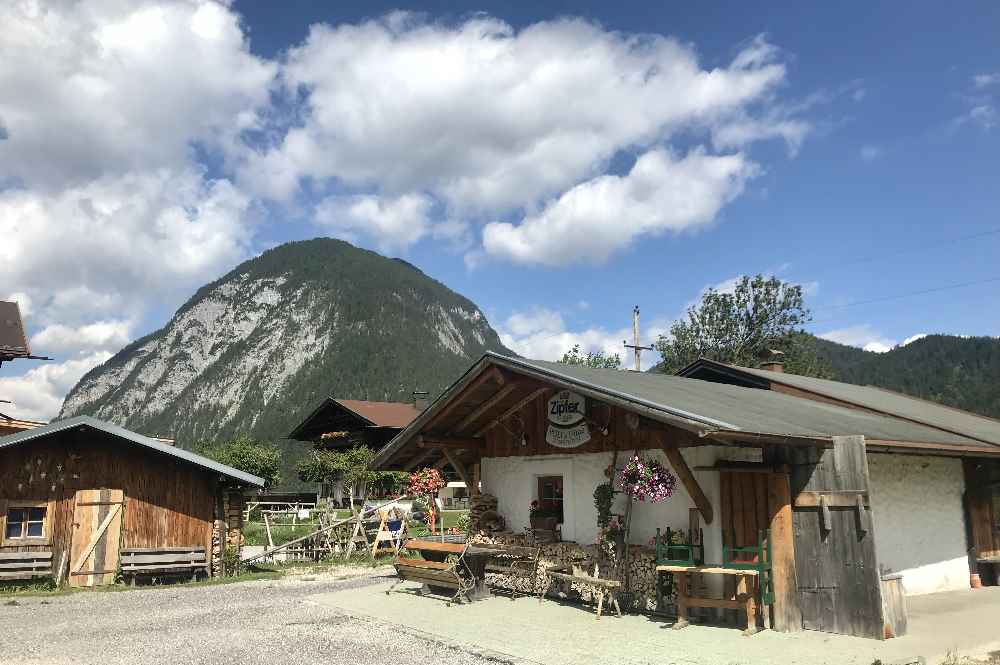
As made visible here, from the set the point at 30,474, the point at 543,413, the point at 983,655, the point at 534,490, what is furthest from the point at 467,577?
the point at 30,474

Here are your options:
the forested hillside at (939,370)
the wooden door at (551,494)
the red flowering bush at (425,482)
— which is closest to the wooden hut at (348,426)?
the red flowering bush at (425,482)

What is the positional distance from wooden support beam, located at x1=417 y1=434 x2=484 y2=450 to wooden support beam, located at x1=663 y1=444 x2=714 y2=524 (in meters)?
5.52

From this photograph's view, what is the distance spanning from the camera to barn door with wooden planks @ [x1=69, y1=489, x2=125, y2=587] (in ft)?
52.1

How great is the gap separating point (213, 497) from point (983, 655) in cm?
Result: 1536

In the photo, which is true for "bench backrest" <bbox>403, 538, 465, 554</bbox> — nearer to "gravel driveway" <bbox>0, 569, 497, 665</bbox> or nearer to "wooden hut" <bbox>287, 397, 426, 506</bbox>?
"gravel driveway" <bbox>0, 569, 497, 665</bbox>

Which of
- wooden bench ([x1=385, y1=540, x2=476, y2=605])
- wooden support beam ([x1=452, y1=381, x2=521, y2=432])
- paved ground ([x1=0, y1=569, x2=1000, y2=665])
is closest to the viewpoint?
paved ground ([x1=0, y1=569, x2=1000, y2=665])

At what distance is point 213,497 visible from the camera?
17688mm

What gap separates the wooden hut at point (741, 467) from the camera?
32.6 ft

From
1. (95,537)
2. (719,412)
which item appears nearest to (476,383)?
(719,412)

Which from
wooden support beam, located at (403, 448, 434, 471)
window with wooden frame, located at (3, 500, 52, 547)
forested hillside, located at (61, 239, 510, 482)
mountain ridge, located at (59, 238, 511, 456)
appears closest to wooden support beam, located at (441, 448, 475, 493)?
wooden support beam, located at (403, 448, 434, 471)

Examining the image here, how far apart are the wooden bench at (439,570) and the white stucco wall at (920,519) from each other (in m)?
7.13

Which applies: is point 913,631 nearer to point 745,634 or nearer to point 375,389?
point 745,634

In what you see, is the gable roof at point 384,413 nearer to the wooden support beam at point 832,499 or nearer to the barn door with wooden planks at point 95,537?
the barn door with wooden planks at point 95,537

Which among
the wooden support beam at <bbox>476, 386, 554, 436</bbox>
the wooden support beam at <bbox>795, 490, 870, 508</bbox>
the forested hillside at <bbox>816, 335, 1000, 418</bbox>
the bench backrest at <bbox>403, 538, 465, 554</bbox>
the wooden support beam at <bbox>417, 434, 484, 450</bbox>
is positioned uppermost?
the forested hillside at <bbox>816, 335, 1000, 418</bbox>
